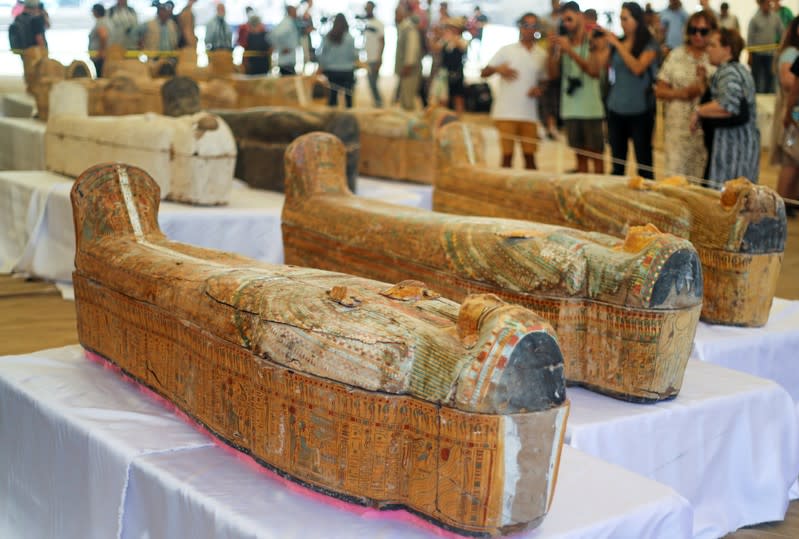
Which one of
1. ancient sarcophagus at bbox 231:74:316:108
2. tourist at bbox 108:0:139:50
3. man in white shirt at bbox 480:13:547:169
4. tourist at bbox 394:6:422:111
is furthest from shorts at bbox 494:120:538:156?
tourist at bbox 394:6:422:111

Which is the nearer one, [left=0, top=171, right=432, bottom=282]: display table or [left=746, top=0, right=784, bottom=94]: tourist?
[left=0, top=171, right=432, bottom=282]: display table

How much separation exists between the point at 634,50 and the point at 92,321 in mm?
4975

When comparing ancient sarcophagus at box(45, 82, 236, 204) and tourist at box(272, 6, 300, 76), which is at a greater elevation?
tourist at box(272, 6, 300, 76)

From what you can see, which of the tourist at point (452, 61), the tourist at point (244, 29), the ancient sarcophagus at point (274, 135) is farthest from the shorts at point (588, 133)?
the tourist at point (452, 61)

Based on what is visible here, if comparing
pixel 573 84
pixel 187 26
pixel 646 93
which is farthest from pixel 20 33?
pixel 646 93

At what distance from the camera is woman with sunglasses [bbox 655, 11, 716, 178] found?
621 centimetres

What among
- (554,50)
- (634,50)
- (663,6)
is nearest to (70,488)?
(634,50)

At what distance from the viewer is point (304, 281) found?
93.9 inches

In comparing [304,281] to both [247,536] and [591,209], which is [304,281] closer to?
[247,536]

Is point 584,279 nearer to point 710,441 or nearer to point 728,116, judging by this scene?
point 710,441

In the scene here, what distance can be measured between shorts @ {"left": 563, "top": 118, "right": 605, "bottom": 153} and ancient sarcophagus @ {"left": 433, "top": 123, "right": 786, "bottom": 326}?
3560mm

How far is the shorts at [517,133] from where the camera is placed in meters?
7.76

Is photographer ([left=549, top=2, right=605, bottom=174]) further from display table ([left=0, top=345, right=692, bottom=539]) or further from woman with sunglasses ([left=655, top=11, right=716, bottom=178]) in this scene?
display table ([left=0, top=345, right=692, bottom=539])

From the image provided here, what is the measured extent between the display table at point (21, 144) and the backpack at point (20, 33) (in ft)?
1.83
